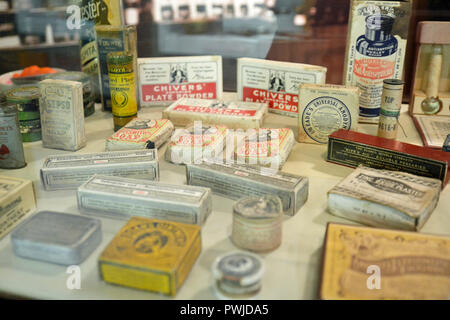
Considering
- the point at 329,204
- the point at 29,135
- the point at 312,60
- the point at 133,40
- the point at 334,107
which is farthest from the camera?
the point at 312,60

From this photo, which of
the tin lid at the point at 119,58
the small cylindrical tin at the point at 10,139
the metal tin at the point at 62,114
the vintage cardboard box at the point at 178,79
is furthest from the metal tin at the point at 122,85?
the small cylindrical tin at the point at 10,139

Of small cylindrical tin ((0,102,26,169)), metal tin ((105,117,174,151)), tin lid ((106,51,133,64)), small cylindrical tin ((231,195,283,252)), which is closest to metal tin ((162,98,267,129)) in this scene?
metal tin ((105,117,174,151))

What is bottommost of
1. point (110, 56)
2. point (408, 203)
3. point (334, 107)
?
point (408, 203)

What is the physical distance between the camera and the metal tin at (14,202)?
1.15m

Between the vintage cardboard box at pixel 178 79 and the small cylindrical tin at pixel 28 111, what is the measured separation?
0.48m

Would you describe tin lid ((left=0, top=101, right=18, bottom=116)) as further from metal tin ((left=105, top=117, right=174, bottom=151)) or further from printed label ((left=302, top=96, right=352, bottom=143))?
printed label ((left=302, top=96, right=352, bottom=143))

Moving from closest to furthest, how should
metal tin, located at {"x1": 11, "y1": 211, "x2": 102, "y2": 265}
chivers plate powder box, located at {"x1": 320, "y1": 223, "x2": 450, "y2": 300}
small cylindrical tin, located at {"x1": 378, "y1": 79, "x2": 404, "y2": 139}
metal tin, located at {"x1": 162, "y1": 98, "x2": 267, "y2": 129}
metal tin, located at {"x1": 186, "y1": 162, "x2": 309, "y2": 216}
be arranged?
chivers plate powder box, located at {"x1": 320, "y1": 223, "x2": 450, "y2": 300}
metal tin, located at {"x1": 11, "y1": 211, "x2": 102, "y2": 265}
metal tin, located at {"x1": 186, "y1": 162, "x2": 309, "y2": 216}
small cylindrical tin, located at {"x1": 378, "y1": 79, "x2": 404, "y2": 139}
metal tin, located at {"x1": 162, "y1": 98, "x2": 267, "y2": 129}

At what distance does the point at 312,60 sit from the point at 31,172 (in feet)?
7.02

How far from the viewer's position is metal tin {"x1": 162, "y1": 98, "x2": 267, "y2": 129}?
1.77 m

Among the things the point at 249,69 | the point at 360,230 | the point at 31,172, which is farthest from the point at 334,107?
the point at 31,172

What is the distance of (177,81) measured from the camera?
6.63 feet

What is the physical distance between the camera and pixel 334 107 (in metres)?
1.61

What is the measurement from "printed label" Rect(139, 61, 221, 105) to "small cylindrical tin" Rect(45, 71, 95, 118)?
0.73 feet
